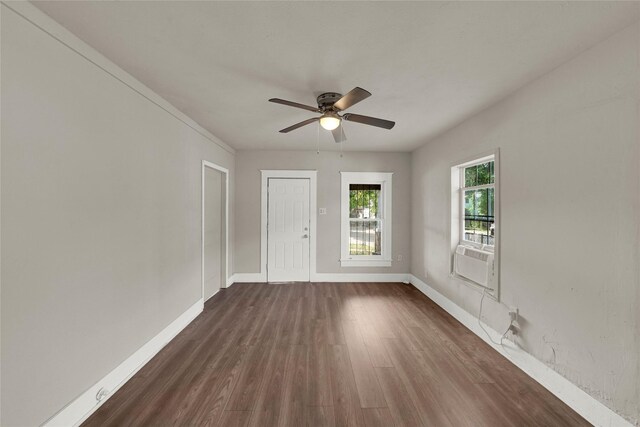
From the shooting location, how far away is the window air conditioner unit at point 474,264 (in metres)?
2.90

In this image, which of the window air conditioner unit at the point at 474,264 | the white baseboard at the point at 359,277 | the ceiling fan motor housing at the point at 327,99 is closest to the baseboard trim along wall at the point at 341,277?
the white baseboard at the point at 359,277

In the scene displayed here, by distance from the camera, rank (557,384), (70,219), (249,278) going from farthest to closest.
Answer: (249,278) → (557,384) → (70,219)

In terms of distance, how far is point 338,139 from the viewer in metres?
3.06

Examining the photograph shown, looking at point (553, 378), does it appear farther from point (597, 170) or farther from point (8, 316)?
point (8, 316)

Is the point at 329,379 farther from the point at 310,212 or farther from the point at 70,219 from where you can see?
the point at 310,212

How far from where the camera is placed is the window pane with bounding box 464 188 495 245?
3064mm

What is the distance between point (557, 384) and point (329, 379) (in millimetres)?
1700

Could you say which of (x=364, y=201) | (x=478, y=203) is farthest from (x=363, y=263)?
(x=478, y=203)

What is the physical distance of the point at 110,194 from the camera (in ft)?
6.59

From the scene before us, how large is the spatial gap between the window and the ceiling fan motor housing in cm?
188

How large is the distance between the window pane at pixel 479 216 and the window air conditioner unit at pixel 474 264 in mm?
169

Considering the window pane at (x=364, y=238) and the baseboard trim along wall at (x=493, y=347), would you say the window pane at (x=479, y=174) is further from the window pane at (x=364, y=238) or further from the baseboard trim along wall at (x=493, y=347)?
the window pane at (x=364, y=238)

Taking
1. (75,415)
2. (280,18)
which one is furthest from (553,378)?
(75,415)

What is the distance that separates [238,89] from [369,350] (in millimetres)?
2757
